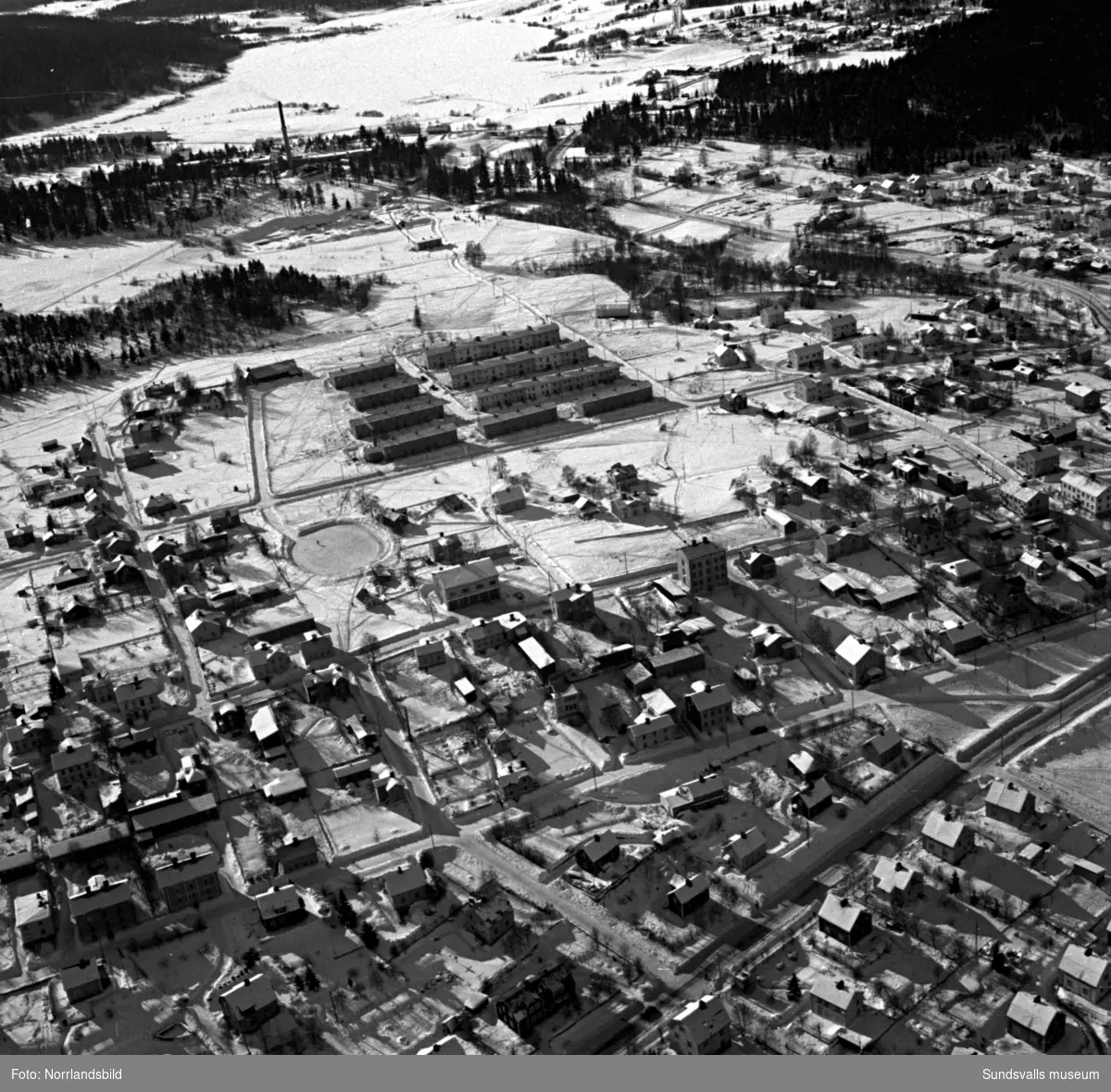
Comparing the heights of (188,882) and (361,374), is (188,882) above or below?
below

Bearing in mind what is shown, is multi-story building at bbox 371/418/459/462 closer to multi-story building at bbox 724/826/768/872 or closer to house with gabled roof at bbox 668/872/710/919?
multi-story building at bbox 724/826/768/872

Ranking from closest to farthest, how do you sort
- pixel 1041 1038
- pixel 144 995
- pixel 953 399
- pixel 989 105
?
pixel 1041 1038 → pixel 144 995 → pixel 953 399 → pixel 989 105

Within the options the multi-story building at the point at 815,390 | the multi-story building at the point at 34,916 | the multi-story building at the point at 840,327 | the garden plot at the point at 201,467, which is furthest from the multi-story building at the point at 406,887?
the multi-story building at the point at 840,327

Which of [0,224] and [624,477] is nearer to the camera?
[624,477]

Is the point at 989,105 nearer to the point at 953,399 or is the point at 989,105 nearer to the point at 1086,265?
the point at 1086,265

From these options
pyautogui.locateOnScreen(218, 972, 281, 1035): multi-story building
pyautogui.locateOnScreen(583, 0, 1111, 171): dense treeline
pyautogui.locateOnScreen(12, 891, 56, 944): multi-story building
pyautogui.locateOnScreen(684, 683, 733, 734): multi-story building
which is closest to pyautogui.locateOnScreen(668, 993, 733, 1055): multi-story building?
pyautogui.locateOnScreen(218, 972, 281, 1035): multi-story building

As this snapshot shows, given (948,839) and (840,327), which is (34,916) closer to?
(948,839)

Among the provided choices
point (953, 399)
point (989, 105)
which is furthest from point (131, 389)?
point (989, 105)

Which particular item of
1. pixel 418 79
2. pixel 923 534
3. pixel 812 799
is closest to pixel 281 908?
pixel 812 799
